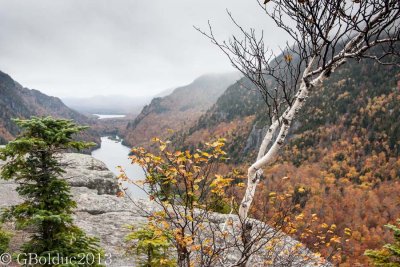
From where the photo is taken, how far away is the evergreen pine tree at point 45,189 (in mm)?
8133

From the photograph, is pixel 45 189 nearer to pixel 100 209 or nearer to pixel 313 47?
pixel 313 47

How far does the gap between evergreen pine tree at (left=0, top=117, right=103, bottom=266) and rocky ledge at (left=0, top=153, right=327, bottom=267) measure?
1315mm

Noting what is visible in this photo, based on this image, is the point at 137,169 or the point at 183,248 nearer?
the point at 183,248

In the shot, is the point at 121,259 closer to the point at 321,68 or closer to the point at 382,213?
the point at 321,68

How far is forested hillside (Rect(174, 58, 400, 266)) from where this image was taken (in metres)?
88.6

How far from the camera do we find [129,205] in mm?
22109

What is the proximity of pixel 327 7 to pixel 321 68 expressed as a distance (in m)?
1.12

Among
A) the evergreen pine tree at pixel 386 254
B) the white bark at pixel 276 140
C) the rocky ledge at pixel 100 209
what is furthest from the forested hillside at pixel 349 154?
the white bark at pixel 276 140

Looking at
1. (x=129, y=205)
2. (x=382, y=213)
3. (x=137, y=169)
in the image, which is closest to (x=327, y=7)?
(x=129, y=205)

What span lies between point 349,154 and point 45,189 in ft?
427

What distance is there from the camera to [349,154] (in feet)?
402

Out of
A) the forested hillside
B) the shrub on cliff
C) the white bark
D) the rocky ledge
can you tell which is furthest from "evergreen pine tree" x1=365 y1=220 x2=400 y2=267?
the forested hillside
